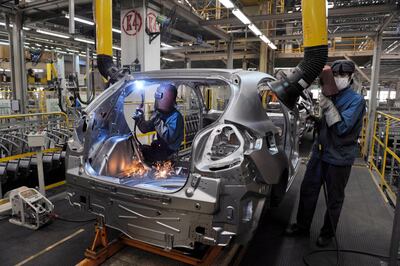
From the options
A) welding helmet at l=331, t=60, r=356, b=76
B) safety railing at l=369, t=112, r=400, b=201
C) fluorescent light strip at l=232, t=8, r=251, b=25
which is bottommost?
safety railing at l=369, t=112, r=400, b=201

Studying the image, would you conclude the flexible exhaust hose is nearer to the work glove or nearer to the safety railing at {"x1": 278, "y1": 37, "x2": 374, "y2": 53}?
the work glove

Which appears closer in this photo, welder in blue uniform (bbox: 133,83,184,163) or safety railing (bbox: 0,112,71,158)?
welder in blue uniform (bbox: 133,83,184,163)

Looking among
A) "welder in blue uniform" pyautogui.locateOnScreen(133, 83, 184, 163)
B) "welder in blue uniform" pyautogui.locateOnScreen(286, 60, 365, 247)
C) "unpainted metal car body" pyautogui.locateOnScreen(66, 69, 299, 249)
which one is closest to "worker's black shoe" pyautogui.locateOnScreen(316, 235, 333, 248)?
"welder in blue uniform" pyautogui.locateOnScreen(286, 60, 365, 247)

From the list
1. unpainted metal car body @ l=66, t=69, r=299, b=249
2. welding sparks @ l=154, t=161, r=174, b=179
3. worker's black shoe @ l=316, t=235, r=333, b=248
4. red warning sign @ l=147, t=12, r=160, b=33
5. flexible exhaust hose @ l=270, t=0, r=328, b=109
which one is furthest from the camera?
red warning sign @ l=147, t=12, r=160, b=33

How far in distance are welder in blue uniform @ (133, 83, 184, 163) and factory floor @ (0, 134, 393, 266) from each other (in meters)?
1.10

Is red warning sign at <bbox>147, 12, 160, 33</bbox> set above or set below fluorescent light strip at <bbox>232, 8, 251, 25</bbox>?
below

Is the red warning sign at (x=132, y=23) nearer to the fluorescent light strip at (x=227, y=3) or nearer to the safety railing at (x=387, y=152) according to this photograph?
the fluorescent light strip at (x=227, y=3)

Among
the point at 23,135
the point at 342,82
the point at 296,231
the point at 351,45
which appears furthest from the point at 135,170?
the point at 351,45

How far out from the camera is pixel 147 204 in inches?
83.0

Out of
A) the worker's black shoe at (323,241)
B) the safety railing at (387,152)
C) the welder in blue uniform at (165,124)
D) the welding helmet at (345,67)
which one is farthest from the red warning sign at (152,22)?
the worker's black shoe at (323,241)

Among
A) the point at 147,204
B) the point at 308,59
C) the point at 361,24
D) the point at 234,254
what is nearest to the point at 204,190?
the point at 147,204

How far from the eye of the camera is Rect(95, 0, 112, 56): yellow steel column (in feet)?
14.2

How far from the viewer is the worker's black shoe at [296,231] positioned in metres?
3.31

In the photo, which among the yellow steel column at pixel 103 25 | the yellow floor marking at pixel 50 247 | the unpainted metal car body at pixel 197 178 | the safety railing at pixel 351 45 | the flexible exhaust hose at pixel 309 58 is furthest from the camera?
the safety railing at pixel 351 45
